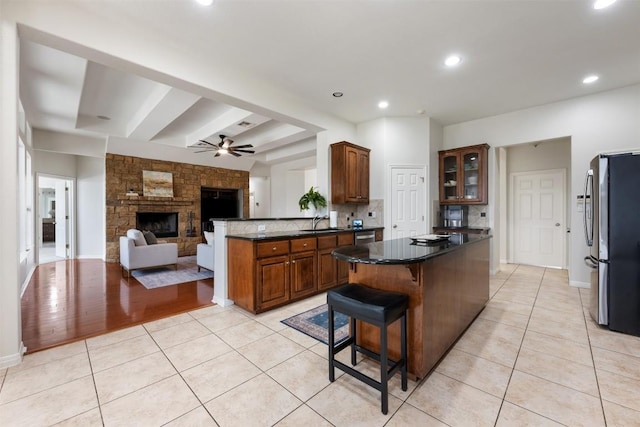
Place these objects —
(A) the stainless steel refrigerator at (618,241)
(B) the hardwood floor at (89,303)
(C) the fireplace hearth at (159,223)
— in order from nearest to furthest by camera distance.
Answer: (A) the stainless steel refrigerator at (618,241) < (B) the hardwood floor at (89,303) < (C) the fireplace hearth at (159,223)

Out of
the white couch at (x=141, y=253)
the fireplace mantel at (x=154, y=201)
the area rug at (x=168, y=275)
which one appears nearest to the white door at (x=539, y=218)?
the area rug at (x=168, y=275)

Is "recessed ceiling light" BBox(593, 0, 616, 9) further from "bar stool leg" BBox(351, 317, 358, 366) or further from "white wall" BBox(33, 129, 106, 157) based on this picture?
"white wall" BBox(33, 129, 106, 157)

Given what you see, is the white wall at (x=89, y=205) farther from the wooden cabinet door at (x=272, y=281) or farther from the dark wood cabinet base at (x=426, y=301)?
the dark wood cabinet base at (x=426, y=301)

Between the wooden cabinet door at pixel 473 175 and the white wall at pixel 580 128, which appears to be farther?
the wooden cabinet door at pixel 473 175

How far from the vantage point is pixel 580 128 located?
13.7ft

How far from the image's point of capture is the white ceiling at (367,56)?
241cm

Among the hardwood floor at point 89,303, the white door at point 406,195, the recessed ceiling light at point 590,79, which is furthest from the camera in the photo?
the white door at point 406,195

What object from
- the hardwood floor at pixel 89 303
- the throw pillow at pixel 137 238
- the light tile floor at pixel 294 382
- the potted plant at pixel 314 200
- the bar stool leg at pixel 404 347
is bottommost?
the light tile floor at pixel 294 382

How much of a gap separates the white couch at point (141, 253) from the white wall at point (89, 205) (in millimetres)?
2518

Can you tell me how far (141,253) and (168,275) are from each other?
0.63 meters

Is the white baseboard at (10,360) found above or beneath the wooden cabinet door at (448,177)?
beneath

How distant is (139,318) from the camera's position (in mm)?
3043

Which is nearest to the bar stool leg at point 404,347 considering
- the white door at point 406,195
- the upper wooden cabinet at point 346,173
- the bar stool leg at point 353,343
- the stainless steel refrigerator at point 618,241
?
the bar stool leg at point 353,343

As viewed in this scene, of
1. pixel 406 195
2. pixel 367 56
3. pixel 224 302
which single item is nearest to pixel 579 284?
pixel 406 195
